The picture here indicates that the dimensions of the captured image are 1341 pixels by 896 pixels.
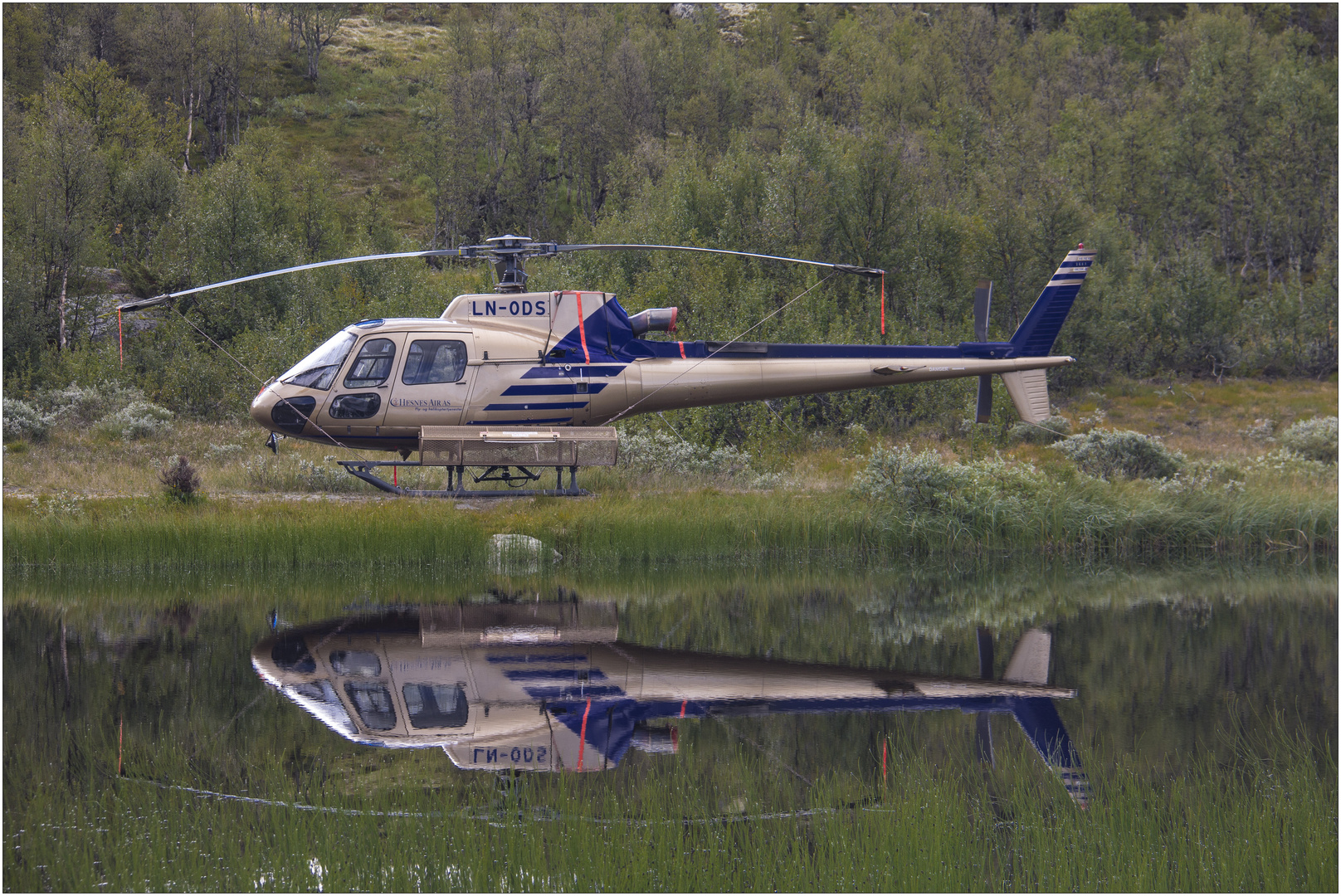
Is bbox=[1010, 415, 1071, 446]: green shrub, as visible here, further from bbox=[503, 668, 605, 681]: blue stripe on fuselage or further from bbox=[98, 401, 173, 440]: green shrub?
bbox=[98, 401, 173, 440]: green shrub

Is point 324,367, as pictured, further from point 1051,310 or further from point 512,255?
point 1051,310

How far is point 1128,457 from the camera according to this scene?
2303 cm

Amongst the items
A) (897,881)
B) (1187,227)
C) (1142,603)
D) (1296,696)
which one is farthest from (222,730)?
(1187,227)

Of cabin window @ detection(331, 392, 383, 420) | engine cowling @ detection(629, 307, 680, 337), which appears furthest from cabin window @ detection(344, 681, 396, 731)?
engine cowling @ detection(629, 307, 680, 337)

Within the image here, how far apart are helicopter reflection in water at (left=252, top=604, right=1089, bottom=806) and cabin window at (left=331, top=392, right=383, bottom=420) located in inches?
157

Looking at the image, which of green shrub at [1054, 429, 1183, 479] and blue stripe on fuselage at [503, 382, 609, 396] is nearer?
blue stripe on fuselage at [503, 382, 609, 396]

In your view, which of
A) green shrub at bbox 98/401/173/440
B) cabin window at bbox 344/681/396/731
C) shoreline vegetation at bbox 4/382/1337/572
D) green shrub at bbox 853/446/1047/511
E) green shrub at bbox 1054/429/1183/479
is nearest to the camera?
cabin window at bbox 344/681/396/731

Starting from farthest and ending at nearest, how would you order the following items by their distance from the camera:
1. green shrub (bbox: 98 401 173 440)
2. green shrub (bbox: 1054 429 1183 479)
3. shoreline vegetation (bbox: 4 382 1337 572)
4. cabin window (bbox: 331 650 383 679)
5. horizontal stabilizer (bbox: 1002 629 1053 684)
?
green shrub (bbox: 98 401 173 440) → green shrub (bbox: 1054 429 1183 479) → shoreline vegetation (bbox: 4 382 1337 572) → cabin window (bbox: 331 650 383 679) → horizontal stabilizer (bbox: 1002 629 1053 684)

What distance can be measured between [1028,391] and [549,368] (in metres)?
7.49

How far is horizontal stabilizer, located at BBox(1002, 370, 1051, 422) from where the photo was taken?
636 inches

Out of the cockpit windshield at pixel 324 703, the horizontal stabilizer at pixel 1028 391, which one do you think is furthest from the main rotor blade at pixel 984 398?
the cockpit windshield at pixel 324 703

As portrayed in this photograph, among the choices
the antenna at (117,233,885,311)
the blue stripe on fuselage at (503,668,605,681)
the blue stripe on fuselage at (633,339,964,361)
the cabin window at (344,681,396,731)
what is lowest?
the blue stripe on fuselage at (503,668,605,681)

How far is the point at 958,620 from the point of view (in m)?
12.5

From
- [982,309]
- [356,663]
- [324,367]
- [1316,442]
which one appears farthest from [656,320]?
[1316,442]
